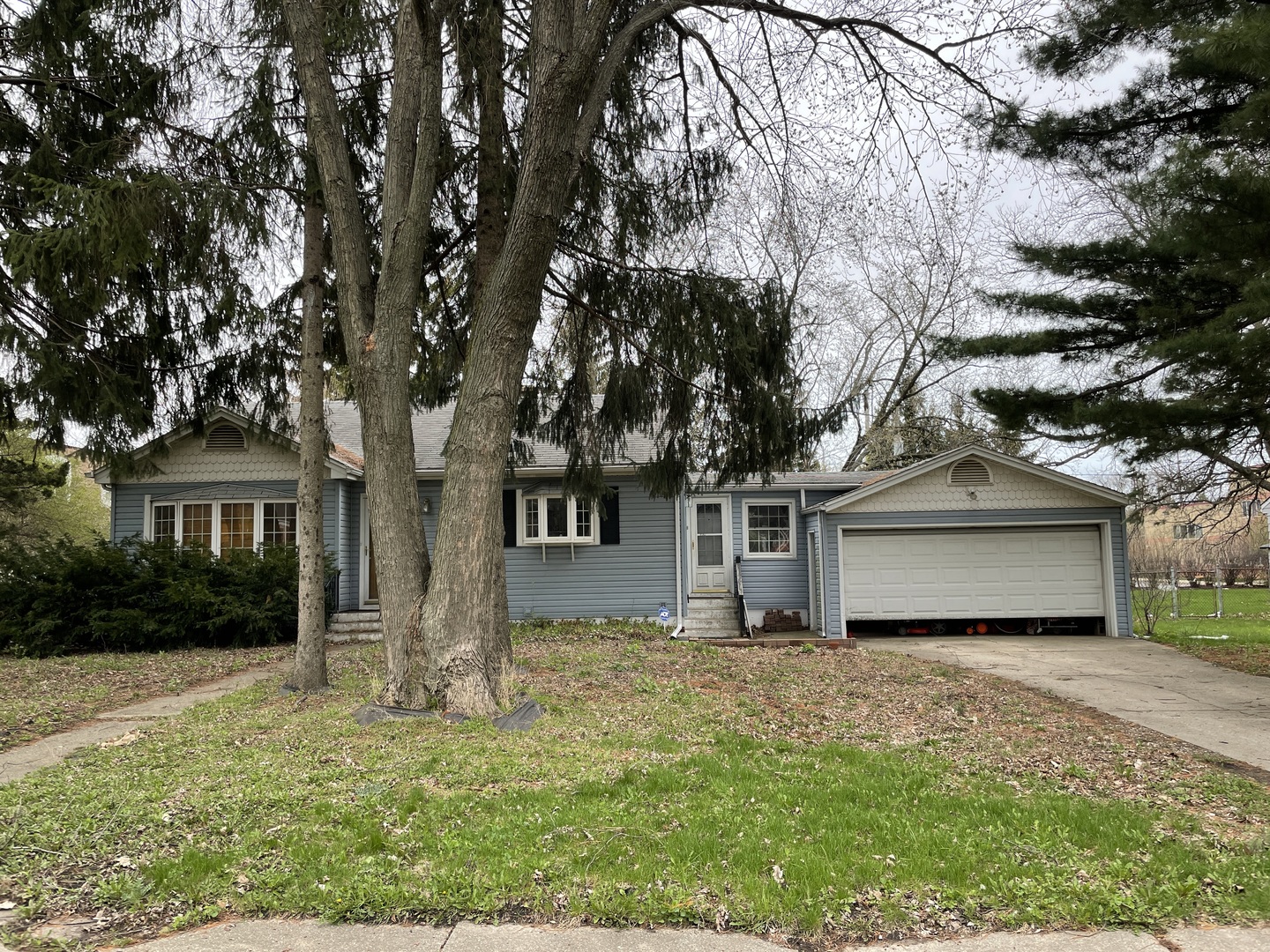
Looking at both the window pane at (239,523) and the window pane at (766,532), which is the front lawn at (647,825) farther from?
the window pane at (766,532)

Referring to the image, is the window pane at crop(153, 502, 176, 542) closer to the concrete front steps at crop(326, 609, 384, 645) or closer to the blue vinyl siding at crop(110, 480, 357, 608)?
the blue vinyl siding at crop(110, 480, 357, 608)

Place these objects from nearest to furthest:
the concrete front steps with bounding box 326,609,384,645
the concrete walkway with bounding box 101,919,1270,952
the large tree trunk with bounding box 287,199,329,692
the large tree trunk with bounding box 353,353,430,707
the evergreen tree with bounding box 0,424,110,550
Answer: the concrete walkway with bounding box 101,919,1270,952, the large tree trunk with bounding box 353,353,430,707, the large tree trunk with bounding box 287,199,329,692, the concrete front steps with bounding box 326,609,384,645, the evergreen tree with bounding box 0,424,110,550

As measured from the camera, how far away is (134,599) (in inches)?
508

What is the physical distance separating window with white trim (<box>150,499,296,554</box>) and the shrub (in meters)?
1.61

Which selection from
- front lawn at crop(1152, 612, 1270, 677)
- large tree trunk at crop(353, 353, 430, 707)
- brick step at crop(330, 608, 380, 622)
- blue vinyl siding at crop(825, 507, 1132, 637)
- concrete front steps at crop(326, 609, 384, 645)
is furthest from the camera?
blue vinyl siding at crop(825, 507, 1132, 637)

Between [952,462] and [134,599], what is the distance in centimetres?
1355

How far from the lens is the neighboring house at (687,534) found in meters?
15.0

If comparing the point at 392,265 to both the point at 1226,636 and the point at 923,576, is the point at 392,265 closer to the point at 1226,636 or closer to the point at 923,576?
the point at 923,576

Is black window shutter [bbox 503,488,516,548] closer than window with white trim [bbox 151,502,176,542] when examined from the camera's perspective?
No

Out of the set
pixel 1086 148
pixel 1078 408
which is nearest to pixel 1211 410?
pixel 1078 408

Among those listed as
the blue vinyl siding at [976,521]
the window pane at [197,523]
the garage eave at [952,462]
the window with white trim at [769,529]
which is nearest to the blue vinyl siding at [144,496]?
the window pane at [197,523]

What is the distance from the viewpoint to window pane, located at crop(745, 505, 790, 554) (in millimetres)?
16844

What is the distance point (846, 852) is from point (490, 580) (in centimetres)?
376

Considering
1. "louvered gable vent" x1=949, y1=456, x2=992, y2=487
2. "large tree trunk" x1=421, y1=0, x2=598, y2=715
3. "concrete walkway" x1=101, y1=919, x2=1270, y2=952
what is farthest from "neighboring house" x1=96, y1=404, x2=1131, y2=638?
"concrete walkway" x1=101, y1=919, x2=1270, y2=952
